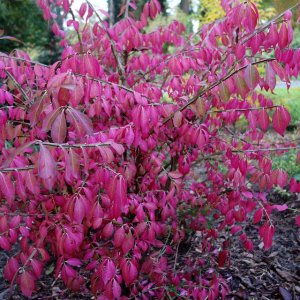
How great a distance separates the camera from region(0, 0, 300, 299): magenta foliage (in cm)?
146

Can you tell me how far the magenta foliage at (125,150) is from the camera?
4.79 feet

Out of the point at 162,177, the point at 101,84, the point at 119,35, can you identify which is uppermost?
the point at 119,35

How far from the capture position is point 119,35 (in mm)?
2588

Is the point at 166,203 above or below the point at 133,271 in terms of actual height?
above

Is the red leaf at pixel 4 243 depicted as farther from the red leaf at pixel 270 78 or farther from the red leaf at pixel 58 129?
the red leaf at pixel 270 78

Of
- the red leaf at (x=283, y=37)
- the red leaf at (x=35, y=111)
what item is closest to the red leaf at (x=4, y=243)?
the red leaf at (x=35, y=111)

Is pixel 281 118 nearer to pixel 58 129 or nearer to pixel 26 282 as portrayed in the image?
pixel 58 129

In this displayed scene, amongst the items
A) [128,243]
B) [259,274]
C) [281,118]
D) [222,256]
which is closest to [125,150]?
[128,243]

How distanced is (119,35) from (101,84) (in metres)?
0.89

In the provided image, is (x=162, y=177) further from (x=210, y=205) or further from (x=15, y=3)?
(x=15, y=3)

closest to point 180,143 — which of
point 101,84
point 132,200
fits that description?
point 132,200

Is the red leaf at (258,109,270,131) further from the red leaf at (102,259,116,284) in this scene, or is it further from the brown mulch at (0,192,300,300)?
the brown mulch at (0,192,300,300)

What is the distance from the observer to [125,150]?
7.12ft

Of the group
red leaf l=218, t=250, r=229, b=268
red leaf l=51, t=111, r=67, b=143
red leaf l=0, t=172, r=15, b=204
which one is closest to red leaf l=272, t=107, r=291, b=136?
red leaf l=51, t=111, r=67, b=143
